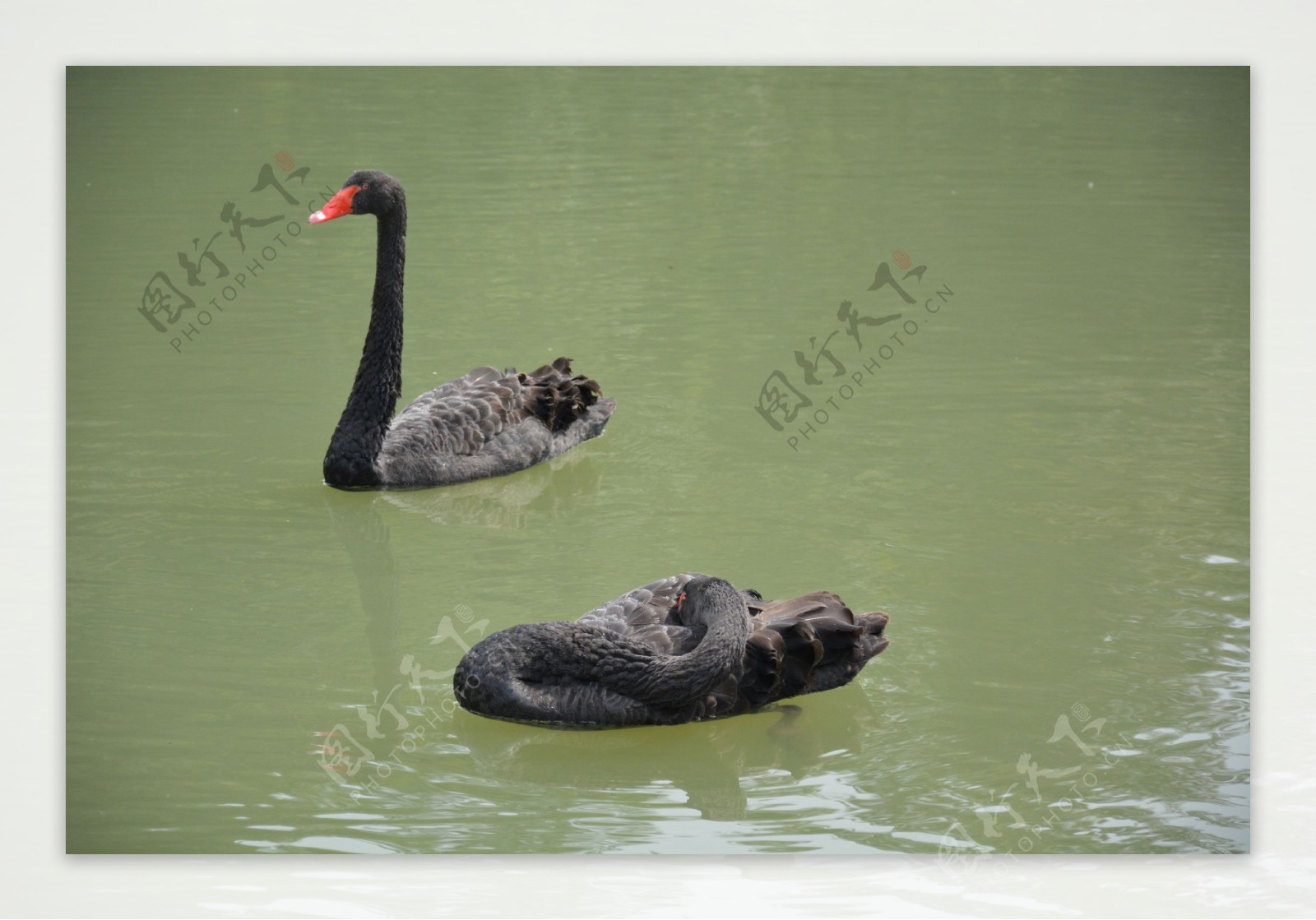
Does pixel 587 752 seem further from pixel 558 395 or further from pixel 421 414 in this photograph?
pixel 558 395

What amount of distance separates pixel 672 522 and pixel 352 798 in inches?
92.1

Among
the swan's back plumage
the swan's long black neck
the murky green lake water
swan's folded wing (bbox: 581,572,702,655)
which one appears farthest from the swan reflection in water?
the swan's back plumage

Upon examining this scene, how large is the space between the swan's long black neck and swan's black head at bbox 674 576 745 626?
231 cm

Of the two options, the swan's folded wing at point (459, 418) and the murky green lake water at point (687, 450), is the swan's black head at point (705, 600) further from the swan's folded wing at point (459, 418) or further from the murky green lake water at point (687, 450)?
the swan's folded wing at point (459, 418)

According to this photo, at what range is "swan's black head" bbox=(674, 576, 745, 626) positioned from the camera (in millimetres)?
5496

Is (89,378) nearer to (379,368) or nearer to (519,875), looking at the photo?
(379,368)

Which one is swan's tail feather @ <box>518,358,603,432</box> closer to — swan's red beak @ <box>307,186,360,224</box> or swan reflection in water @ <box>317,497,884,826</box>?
swan's red beak @ <box>307,186,360,224</box>

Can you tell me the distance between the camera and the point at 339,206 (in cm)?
736

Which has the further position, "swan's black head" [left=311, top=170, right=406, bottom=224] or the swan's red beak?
"swan's black head" [left=311, top=170, right=406, bottom=224]

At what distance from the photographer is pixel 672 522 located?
7.16 m

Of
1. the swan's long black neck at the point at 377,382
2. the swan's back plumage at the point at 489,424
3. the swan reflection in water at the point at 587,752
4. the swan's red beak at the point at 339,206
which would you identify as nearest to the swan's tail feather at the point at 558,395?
the swan's back plumage at the point at 489,424

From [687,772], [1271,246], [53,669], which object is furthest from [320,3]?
[1271,246]

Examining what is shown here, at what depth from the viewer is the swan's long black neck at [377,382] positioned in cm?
759

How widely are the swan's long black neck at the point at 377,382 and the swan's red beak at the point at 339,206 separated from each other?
33 centimetres
